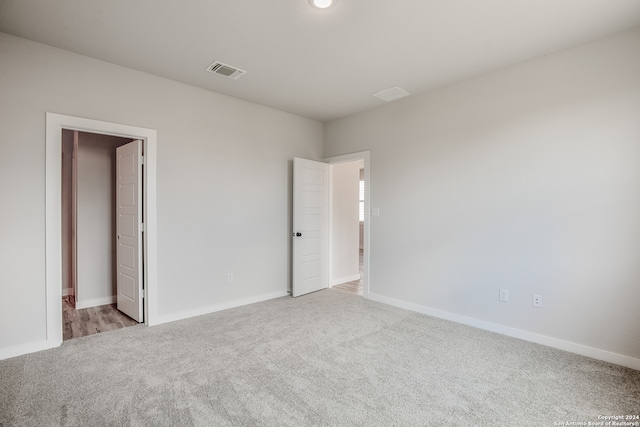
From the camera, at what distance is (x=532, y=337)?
2.89m

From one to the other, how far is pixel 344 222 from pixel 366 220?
99 cm

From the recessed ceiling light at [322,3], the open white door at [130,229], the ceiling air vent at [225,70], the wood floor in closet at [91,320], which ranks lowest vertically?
the wood floor in closet at [91,320]

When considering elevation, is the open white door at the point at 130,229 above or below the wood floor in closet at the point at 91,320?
above

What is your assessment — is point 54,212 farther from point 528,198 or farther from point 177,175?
point 528,198

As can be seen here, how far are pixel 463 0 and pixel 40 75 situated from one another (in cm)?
346

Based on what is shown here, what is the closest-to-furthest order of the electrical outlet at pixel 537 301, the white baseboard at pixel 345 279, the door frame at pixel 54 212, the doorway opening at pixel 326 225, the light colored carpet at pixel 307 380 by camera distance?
1. the light colored carpet at pixel 307 380
2. the door frame at pixel 54 212
3. the electrical outlet at pixel 537 301
4. the doorway opening at pixel 326 225
5. the white baseboard at pixel 345 279

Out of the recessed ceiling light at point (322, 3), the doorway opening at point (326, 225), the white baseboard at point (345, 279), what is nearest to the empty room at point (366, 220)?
the recessed ceiling light at point (322, 3)

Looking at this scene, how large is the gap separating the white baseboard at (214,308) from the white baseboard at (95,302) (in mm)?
1420

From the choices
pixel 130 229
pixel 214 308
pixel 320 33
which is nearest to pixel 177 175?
pixel 130 229

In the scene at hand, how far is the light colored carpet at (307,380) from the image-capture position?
1.84 meters

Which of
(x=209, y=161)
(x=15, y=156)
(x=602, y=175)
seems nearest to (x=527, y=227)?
(x=602, y=175)

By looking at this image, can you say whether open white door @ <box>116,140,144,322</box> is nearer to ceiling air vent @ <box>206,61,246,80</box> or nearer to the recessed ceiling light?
ceiling air vent @ <box>206,61,246,80</box>

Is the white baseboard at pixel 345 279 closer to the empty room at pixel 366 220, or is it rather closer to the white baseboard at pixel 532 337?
the empty room at pixel 366 220

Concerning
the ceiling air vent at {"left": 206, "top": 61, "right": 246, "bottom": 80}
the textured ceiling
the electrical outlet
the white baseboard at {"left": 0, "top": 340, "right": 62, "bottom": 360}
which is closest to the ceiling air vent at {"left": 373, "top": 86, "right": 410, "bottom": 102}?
the textured ceiling
